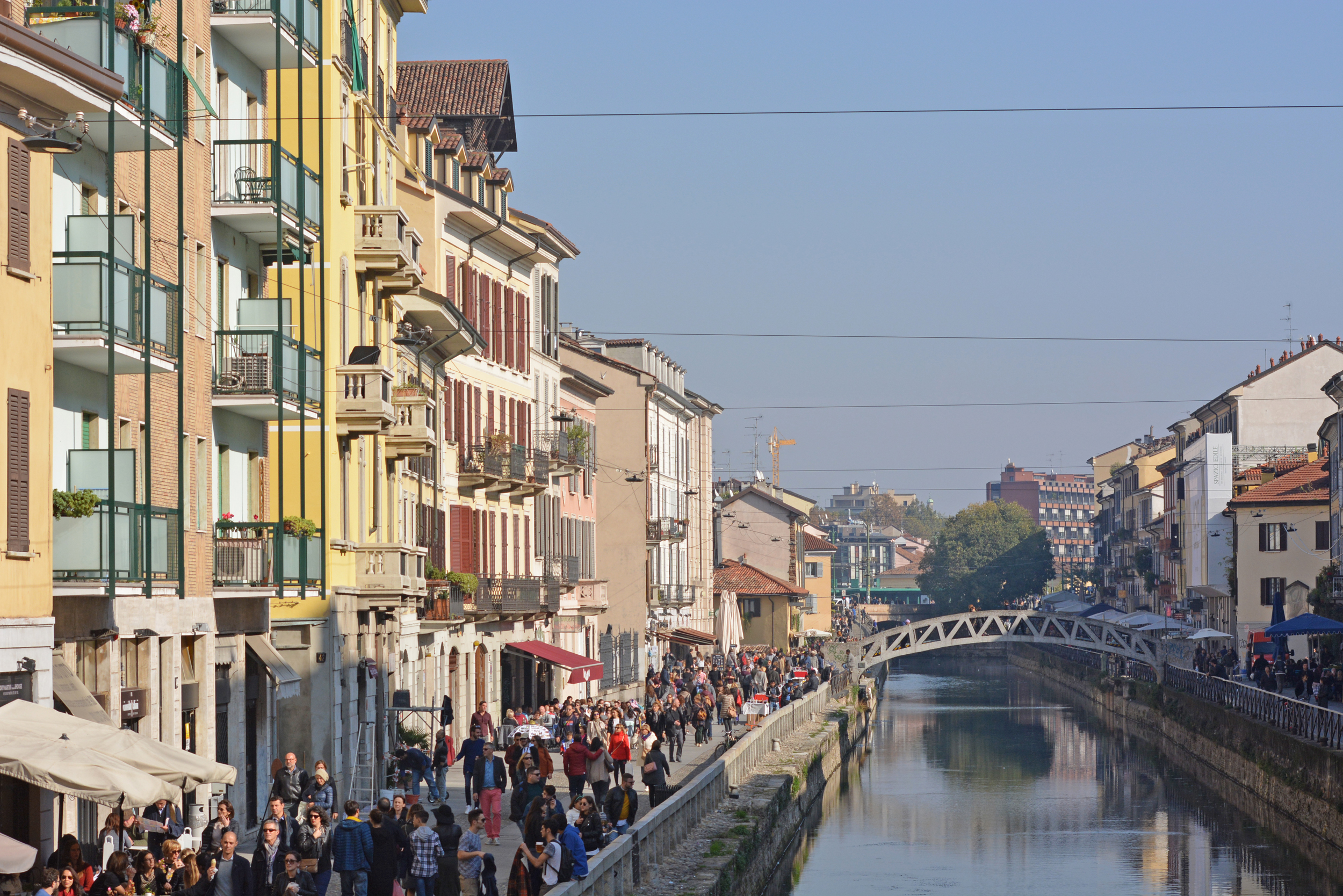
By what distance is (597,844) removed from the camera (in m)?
21.5

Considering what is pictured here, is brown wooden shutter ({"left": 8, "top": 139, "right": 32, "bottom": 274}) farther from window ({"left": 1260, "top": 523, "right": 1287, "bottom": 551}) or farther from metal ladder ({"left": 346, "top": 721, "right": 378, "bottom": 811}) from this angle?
window ({"left": 1260, "top": 523, "right": 1287, "bottom": 551})

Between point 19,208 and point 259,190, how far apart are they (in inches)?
312

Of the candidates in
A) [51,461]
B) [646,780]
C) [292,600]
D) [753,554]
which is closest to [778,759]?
[646,780]

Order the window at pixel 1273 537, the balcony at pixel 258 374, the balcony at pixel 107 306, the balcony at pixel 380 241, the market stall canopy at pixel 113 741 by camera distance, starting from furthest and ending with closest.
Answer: the window at pixel 1273 537, the balcony at pixel 380 241, the balcony at pixel 258 374, the balcony at pixel 107 306, the market stall canopy at pixel 113 741

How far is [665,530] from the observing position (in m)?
70.2

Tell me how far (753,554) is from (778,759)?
2576 inches

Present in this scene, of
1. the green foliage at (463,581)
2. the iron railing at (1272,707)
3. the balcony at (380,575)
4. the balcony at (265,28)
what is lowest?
the iron railing at (1272,707)

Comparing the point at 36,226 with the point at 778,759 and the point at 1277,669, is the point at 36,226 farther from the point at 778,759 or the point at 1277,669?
the point at 1277,669

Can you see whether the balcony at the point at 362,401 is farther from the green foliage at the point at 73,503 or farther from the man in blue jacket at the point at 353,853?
the man in blue jacket at the point at 353,853

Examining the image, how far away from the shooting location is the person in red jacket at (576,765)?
28750mm

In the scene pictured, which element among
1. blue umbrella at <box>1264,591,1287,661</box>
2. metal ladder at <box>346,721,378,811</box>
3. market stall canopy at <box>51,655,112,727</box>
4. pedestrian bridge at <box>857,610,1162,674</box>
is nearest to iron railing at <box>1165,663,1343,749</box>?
blue umbrella at <box>1264,591,1287,661</box>

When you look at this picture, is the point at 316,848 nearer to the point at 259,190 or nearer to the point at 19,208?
the point at 19,208

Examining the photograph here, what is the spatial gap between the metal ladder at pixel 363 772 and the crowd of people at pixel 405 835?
518 mm

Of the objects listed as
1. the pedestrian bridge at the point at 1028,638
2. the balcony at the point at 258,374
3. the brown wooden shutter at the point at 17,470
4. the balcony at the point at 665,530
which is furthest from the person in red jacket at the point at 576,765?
the pedestrian bridge at the point at 1028,638
